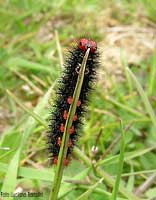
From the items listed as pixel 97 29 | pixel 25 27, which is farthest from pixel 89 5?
pixel 25 27

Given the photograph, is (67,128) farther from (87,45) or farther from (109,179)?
(109,179)

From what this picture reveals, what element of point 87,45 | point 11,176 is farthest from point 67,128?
point 11,176

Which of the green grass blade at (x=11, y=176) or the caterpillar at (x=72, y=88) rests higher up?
the caterpillar at (x=72, y=88)

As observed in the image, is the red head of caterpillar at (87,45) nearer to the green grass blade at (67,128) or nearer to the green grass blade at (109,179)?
the green grass blade at (67,128)

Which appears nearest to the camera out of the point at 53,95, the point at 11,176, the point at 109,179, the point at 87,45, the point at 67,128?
the point at 67,128

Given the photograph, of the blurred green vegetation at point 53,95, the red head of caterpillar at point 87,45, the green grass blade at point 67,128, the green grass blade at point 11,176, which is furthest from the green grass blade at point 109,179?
the red head of caterpillar at point 87,45

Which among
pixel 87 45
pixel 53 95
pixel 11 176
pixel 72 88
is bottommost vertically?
pixel 11 176

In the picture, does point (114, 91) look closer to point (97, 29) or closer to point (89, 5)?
point (97, 29)

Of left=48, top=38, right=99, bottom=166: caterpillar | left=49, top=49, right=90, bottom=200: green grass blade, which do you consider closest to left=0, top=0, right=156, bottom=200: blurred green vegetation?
left=48, top=38, right=99, bottom=166: caterpillar
